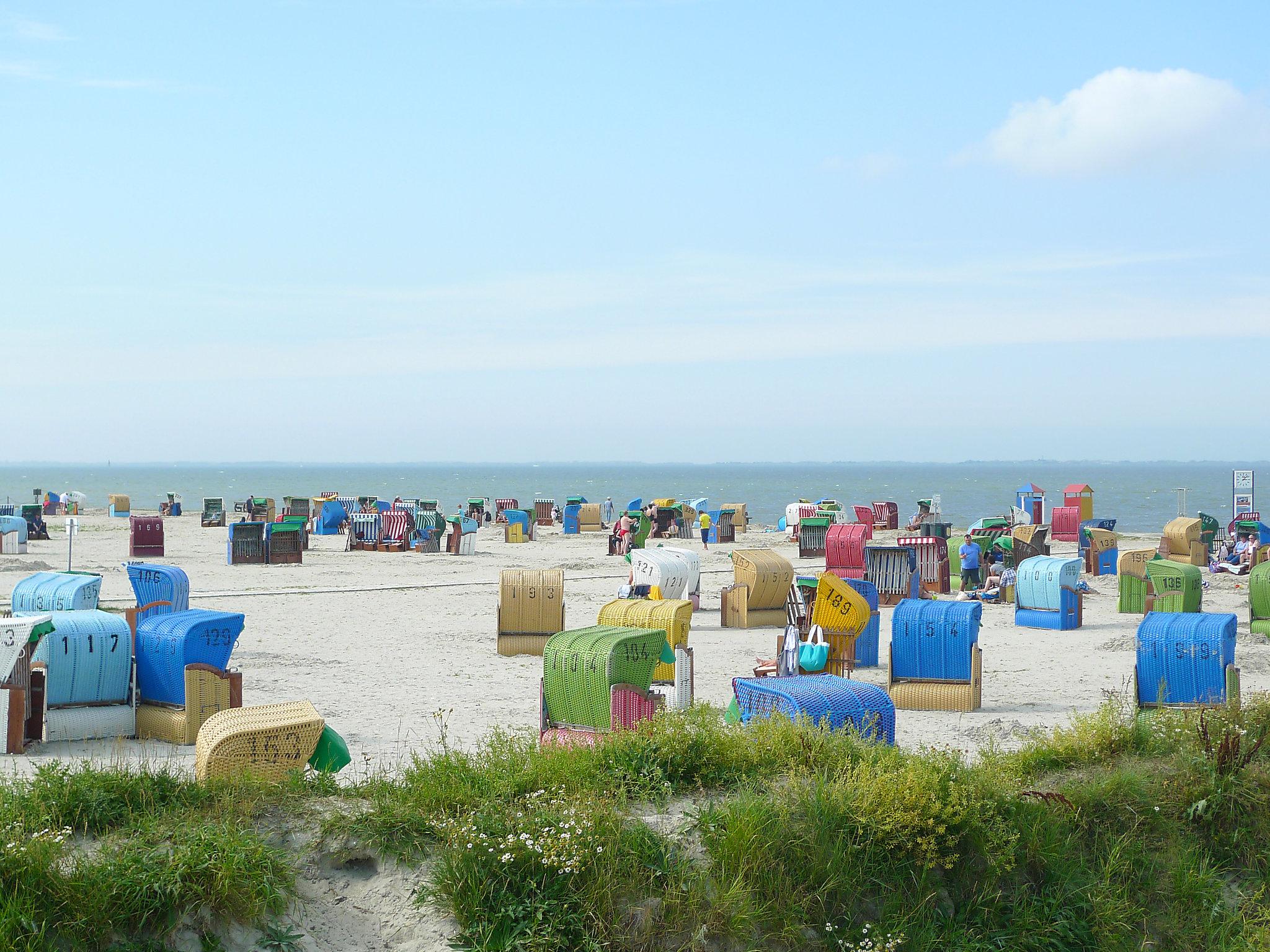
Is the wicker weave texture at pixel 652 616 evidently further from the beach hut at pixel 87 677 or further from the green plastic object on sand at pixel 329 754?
the green plastic object on sand at pixel 329 754

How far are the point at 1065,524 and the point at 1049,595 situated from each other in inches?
1112

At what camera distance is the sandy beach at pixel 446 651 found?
12766 millimetres

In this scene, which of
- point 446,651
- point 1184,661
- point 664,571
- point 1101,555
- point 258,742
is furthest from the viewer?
point 1101,555

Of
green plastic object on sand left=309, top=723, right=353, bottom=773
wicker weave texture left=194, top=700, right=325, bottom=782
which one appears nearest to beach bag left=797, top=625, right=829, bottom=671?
green plastic object on sand left=309, top=723, right=353, bottom=773

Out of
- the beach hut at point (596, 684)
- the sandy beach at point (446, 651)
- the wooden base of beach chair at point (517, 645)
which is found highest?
the beach hut at point (596, 684)

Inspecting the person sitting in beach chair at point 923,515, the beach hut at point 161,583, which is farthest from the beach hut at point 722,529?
the beach hut at point 161,583

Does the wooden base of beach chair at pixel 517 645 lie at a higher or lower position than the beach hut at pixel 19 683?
lower

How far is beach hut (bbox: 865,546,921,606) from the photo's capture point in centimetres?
2355

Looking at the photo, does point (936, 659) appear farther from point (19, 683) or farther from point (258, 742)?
point (19, 683)

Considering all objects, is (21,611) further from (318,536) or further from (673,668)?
(318,536)

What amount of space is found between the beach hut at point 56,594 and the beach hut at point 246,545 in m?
16.7

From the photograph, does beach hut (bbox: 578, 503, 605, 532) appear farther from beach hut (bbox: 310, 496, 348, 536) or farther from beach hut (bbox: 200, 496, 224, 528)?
beach hut (bbox: 200, 496, 224, 528)

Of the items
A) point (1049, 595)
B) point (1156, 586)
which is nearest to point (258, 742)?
point (1049, 595)

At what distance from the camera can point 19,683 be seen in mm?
11484
